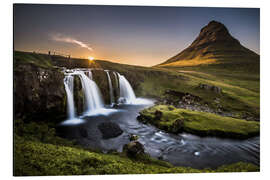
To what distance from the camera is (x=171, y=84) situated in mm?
6562

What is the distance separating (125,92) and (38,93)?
3.36 meters

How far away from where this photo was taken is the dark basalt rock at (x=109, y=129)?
482 cm

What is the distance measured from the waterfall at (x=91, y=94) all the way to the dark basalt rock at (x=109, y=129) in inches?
54.6

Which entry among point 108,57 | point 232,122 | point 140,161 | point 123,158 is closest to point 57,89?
point 108,57

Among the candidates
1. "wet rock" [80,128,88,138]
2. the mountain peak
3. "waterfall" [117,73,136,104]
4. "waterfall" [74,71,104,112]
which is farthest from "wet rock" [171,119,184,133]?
"waterfall" [74,71,104,112]

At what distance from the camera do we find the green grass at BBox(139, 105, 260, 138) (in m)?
4.71

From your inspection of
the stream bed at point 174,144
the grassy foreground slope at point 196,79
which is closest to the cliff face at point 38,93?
the grassy foreground slope at point 196,79

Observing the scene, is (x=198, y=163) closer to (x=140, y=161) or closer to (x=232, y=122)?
(x=140, y=161)

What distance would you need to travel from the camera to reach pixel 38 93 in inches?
191

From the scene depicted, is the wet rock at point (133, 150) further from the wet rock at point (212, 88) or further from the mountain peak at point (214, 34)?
the mountain peak at point (214, 34)

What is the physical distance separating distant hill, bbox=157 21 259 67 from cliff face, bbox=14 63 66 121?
3.91 metres

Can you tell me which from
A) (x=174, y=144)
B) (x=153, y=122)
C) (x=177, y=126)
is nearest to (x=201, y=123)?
(x=177, y=126)

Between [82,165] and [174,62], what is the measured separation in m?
4.48

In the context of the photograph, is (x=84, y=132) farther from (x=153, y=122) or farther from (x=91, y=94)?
(x=153, y=122)
